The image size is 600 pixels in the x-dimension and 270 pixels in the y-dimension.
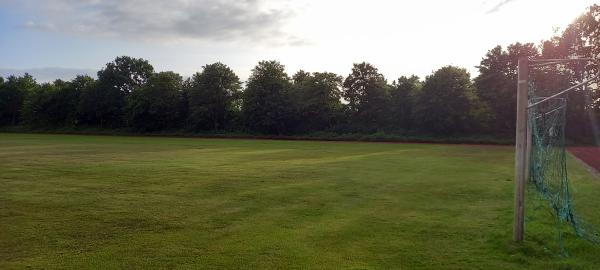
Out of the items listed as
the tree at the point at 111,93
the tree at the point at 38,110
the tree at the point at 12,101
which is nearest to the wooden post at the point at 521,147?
the tree at the point at 111,93

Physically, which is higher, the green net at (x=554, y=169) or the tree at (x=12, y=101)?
the tree at (x=12, y=101)

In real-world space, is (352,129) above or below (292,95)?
below

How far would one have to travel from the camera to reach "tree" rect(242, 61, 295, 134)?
57406 millimetres

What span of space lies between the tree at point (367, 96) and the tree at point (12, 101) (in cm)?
5440

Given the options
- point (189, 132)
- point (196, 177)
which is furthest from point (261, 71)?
point (196, 177)

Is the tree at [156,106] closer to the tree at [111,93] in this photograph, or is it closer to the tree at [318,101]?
the tree at [111,93]

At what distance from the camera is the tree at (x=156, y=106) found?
6378 centimetres

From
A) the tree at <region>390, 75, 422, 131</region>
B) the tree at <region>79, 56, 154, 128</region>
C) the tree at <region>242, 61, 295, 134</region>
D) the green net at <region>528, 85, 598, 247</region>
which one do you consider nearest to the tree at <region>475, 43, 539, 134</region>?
the tree at <region>390, 75, 422, 131</region>

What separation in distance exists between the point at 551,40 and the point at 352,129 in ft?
74.3

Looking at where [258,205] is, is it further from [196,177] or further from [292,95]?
[292,95]

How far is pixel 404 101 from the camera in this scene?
177ft

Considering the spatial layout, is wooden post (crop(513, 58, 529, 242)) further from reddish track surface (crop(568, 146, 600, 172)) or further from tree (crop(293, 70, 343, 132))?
tree (crop(293, 70, 343, 132))

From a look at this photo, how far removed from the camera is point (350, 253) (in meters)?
7.22

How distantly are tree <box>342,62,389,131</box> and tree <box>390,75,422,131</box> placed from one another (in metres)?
1.21
